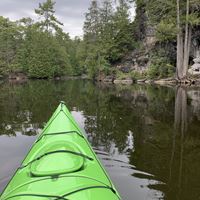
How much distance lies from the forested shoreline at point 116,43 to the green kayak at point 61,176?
25250mm

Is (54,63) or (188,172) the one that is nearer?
(188,172)

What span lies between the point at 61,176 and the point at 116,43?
129 feet

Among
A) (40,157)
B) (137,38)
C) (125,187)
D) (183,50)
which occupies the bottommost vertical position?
(125,187)

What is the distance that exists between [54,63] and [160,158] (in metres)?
46.4

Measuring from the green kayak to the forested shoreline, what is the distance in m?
25.3

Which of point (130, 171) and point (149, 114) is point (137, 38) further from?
point (130, 171)

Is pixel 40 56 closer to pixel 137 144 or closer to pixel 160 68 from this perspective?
pixel 160 68

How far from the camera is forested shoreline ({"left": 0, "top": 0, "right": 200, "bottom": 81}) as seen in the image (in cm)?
2917

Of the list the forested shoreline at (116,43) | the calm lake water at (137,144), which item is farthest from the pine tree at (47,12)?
the calm lake water at (137,144)

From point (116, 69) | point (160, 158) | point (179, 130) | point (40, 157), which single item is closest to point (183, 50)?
point (116, 69)

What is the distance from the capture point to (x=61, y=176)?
3.26 meters

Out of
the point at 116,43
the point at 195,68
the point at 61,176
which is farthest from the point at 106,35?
the point at 61,176

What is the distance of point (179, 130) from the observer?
8.77 m

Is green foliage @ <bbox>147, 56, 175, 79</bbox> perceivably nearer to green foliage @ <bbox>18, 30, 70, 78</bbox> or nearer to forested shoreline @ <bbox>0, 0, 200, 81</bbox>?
forested shoreline @ <bbox>0, 0, 200, 81</bbox>
